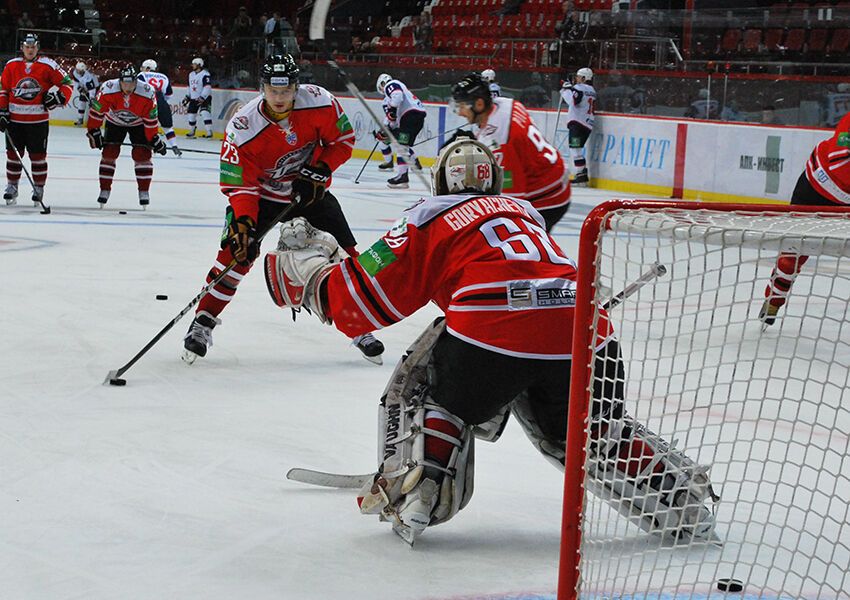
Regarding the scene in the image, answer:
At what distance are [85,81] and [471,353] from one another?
1823 cm

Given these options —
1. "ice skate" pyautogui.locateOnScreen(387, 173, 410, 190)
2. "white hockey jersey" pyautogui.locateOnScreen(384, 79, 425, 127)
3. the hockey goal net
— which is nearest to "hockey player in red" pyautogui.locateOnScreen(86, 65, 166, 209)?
"ice skate" pyautogui.locateOnScreen(387, 173, 410, 190)

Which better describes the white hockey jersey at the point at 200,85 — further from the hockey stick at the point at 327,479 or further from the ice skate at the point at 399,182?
the hockey stick at the point at 327,479

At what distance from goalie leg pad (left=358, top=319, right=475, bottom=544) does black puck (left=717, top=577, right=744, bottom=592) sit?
592 mm

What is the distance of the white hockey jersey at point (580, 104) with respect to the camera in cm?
1230

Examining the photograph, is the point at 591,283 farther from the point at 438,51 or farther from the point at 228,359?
the point at 438,51

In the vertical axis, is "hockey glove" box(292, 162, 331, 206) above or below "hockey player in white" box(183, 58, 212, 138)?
above

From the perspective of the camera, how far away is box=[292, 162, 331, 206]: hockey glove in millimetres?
4750

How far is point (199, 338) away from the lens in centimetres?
456

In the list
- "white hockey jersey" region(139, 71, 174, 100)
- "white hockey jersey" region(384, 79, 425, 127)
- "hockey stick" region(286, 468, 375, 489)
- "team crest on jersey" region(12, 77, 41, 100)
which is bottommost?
"white hockey jersey" region(139, 71, 174, 100)

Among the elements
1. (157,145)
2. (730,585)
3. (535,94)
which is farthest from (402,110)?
(730,585)

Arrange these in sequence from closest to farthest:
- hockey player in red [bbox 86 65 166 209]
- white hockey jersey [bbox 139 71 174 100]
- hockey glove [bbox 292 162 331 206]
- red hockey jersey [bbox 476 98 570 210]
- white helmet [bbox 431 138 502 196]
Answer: white helmet [bbox 431 138 502 196] → hockey glove [bbox 292 162 331 206] → red hockey jersey [bbox 476 98 570 210] → hockey player in red [bbox 86 65 166 209] → white hockey jersey [bbox 139 71 174 100]

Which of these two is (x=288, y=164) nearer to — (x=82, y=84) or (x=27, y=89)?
(x=27, y=89)

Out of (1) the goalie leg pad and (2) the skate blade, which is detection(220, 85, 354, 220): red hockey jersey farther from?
(1) the goalie leg pad

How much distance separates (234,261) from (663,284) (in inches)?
80.2
